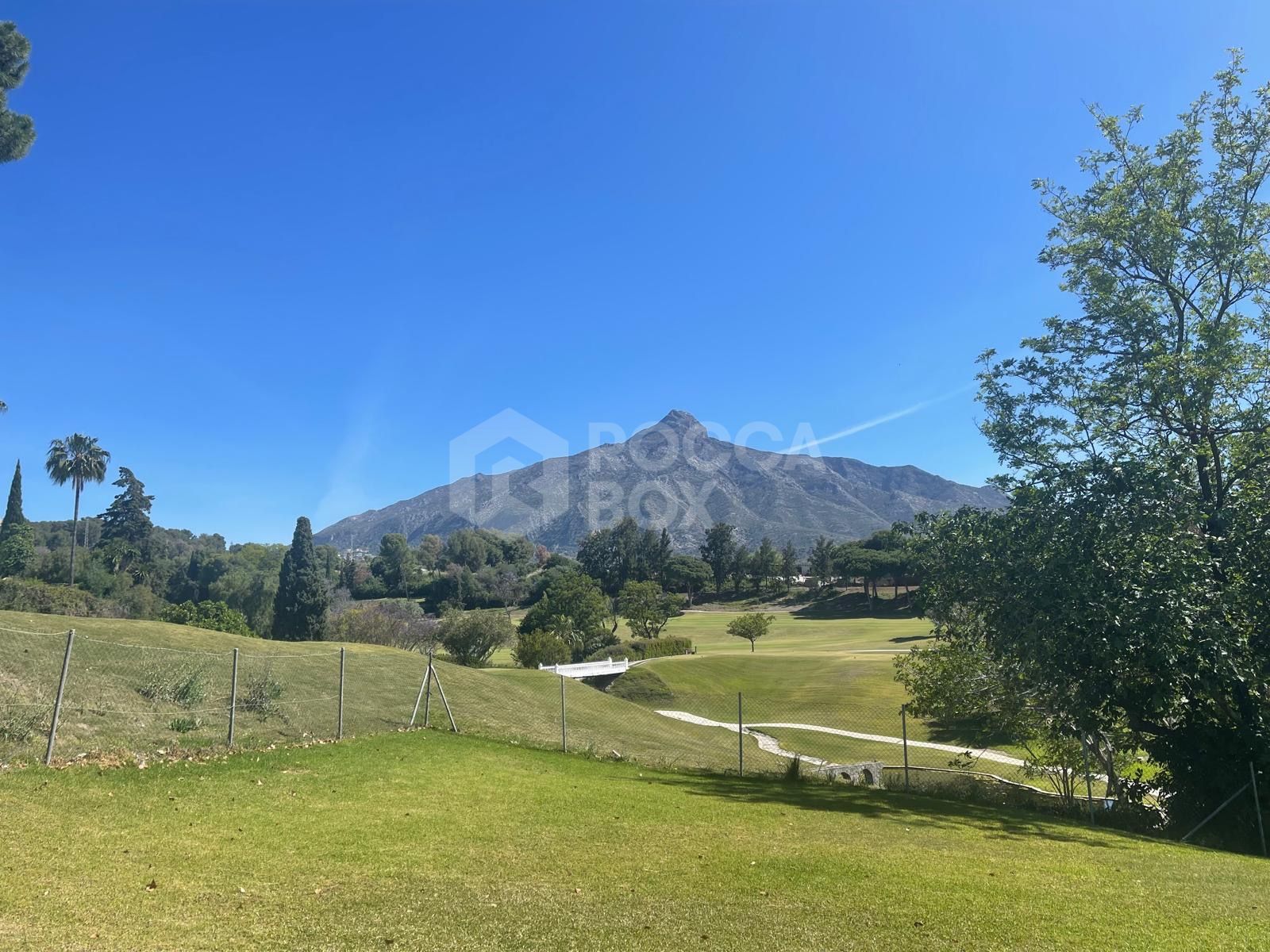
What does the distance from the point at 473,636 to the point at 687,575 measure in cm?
7120

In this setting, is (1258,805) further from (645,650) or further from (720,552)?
(720,552)

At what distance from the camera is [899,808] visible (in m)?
12.8

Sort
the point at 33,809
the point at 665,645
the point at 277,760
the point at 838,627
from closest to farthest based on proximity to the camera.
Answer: the point at 33,809
the point at 277,760
the point at 665,645
the point at 838,627

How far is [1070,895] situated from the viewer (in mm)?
7012

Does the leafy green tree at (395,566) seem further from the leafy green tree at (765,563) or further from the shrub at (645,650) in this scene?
the shrub at (645,650)

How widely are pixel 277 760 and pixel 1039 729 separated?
16047mm

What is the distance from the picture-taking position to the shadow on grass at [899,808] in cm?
1105

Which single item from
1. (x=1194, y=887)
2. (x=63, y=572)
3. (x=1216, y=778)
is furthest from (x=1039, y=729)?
(x=63, y=572)

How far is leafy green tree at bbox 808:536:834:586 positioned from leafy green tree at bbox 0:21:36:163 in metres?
109

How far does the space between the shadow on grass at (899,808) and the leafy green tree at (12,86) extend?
68.7 feet

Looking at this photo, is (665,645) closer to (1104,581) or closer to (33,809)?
(1104,581)

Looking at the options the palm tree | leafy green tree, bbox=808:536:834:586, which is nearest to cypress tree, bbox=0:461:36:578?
the palm tree

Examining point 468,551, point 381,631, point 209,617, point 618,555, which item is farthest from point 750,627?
point 468,551

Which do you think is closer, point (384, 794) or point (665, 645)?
point (384, 794)
